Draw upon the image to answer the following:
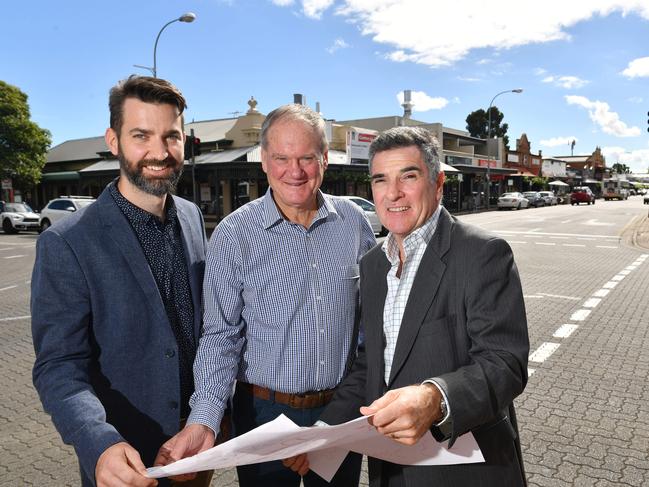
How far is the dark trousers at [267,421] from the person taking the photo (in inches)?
89.2

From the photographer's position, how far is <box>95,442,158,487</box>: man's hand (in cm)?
143

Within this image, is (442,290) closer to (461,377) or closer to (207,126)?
(461,377)

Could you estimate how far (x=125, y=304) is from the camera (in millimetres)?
1840

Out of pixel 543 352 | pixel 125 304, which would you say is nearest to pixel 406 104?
pixel 543 352

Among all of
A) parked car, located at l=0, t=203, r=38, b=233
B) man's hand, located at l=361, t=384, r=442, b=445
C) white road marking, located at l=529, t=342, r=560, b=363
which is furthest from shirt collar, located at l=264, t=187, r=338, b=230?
parked car, located at l=0, t=203, r=38, b=233

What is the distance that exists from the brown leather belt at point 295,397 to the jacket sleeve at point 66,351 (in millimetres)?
728

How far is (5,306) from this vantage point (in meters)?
8.91

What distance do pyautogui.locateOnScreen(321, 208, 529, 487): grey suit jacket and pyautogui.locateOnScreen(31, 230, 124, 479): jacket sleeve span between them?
974 mm

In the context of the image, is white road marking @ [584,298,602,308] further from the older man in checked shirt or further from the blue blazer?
the blue blazer

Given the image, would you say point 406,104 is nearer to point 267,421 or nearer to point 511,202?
point 511,202

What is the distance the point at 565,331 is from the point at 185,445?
264 inches

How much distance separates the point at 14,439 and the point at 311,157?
3.61 m

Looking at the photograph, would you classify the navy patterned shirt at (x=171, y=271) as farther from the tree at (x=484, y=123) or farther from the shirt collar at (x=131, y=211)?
the tree at (x=484, y=123)

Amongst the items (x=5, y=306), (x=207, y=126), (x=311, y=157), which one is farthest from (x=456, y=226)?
(x=207, y=126)
